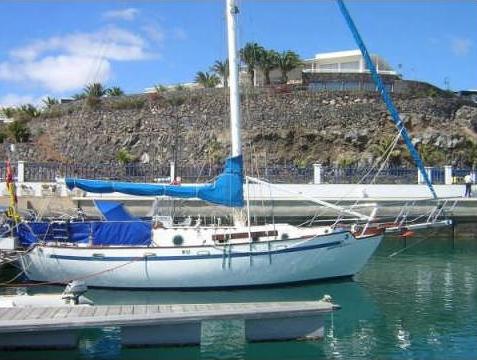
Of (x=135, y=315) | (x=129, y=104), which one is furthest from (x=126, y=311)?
(x=129, y=104)

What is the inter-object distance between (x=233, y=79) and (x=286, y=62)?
3395 cm

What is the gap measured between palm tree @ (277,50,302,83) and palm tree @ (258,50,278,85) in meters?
0.35

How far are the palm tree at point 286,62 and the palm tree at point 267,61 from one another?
0.35 meters

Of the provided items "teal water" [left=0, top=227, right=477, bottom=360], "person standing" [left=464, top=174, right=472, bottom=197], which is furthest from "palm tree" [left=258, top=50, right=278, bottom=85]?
"teal water" [left=0, top=227, right=477, bottom=360]

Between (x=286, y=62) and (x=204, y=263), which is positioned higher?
(x=286, y=62)

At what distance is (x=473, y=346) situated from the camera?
13.2 meters

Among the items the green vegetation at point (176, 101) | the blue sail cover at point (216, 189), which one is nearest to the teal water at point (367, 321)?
the blue sail cover at point (216, 189)

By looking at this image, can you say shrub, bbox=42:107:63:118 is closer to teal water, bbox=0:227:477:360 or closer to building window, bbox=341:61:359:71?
building window, bbox=341:61:359:71

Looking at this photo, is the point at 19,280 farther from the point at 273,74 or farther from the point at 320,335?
the point at 273,74

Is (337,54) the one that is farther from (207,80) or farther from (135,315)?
(135,315)

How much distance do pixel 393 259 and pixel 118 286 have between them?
38.1 ft

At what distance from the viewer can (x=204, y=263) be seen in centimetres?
1827

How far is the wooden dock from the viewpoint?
463 inches

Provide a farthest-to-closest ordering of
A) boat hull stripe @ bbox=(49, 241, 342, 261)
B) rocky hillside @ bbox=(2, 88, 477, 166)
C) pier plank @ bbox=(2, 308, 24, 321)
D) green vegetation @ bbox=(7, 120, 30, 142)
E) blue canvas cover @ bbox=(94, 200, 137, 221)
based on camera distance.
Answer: green vegetation @ bbox=(7, 120, 30, 142)
rocky hillside @ bbox=(2, 88, 477, 166)
blue canvas cover @ bbox=(94, 200, 137, 221)
boat hull stripe @ bbox=(49, 241, 342, 261)
pier plank @ bbox=(2, 308, 24, 321)
